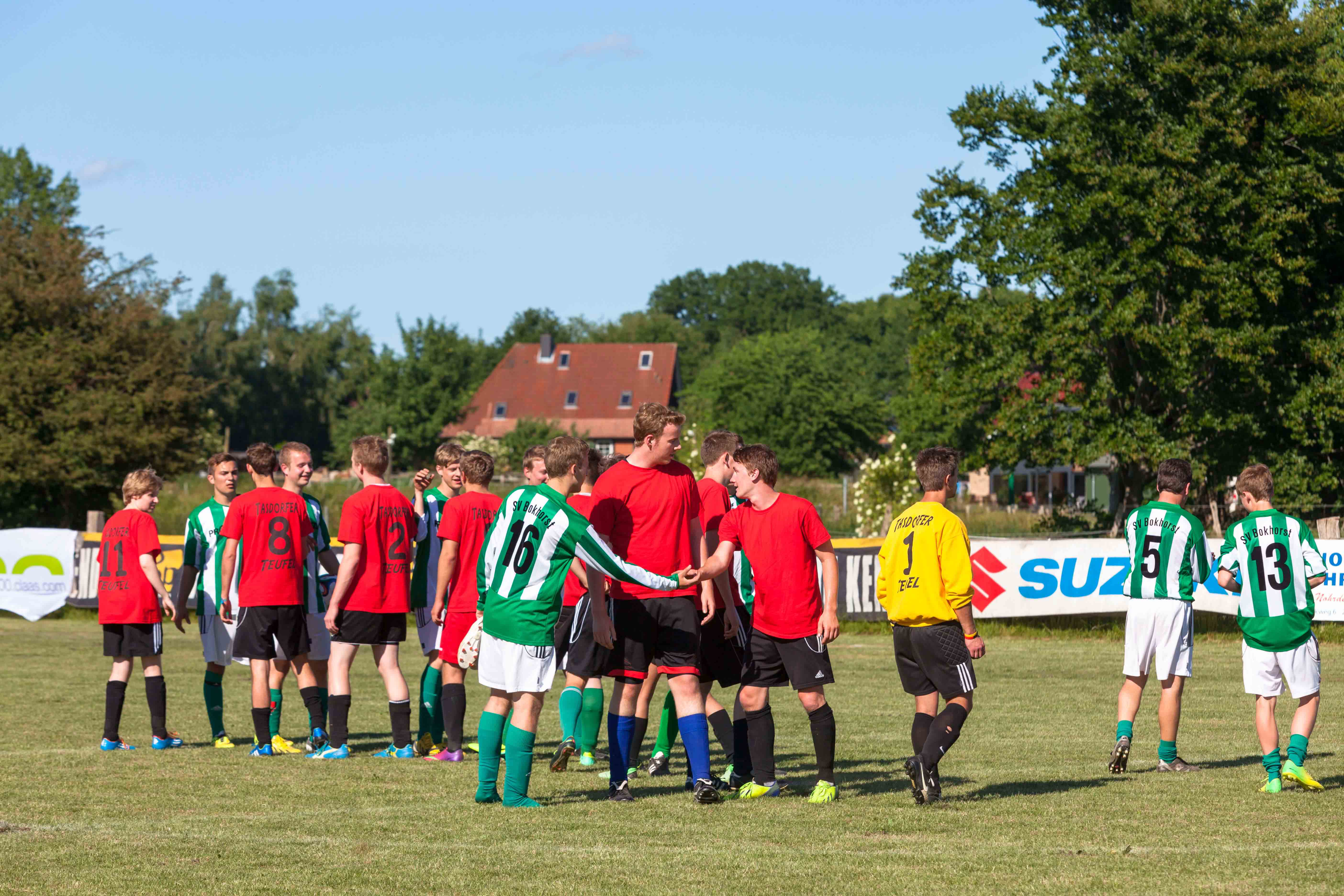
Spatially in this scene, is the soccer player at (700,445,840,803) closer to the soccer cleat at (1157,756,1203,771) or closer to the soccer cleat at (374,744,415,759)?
the soccer cleat at (1157,756,1203,771)

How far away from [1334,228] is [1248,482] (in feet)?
68.8

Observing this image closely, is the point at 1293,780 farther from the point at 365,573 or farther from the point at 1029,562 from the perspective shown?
the point at 1029,562

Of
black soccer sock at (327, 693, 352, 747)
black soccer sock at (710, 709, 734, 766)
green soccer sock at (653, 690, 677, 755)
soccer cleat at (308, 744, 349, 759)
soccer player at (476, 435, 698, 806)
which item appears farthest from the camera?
soccer cleat at (308, 744, 349, 759)

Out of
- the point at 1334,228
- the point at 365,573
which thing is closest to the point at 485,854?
the point at 365,573

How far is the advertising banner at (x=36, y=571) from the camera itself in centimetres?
2358

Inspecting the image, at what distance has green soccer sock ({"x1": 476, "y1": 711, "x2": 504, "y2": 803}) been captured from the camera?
7121mm

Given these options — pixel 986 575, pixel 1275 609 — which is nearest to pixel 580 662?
pixel 1275 609

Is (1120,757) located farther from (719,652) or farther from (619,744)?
(619,744)

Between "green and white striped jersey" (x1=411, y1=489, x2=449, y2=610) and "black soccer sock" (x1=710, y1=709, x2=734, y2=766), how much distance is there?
219cm

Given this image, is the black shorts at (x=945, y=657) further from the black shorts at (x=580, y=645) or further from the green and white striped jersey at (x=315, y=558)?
the green and white striped jersey at (x=315, y=558)

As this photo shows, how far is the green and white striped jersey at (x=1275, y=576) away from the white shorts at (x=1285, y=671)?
0.12 ft

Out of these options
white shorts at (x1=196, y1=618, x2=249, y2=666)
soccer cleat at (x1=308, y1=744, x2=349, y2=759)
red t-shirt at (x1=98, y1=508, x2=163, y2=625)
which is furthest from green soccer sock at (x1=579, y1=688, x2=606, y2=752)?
red t-shirt at (x1=98, y1=508, x2=163, y2=625)

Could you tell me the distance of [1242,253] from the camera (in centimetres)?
2591

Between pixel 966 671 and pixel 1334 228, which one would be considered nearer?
pixel 966 671
